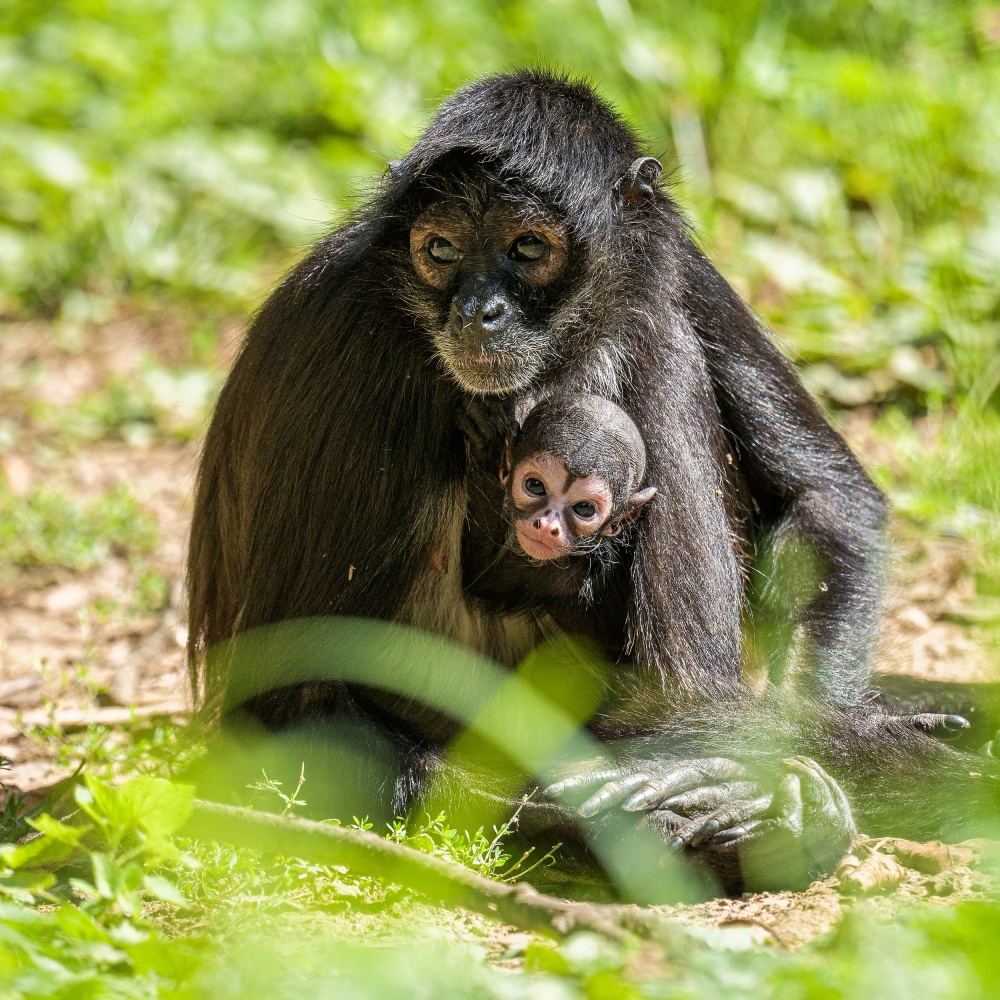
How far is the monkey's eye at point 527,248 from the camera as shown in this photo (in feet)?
16.4

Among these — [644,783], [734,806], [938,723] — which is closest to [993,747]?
[938,723]

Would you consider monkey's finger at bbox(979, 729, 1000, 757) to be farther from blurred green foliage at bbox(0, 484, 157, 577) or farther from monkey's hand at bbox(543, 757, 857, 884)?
blurred green foliage at bbox(0, 484, 157, 577)

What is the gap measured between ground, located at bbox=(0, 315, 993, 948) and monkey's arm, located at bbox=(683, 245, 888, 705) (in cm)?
33

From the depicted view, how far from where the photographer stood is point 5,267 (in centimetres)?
1106

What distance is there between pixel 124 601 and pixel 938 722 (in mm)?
4492

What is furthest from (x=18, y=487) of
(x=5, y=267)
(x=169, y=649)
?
(x=5, y=267)

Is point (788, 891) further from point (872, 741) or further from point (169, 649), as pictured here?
point (169, 649)

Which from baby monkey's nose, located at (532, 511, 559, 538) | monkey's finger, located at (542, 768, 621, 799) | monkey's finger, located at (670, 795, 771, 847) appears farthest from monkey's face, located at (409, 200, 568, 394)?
monkey's finger, located at (670, 795, 771, 847)

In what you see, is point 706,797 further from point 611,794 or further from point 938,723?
point 938,723

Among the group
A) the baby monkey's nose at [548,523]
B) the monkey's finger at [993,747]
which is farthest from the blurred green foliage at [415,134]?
the baby monkey's nose at [548,523]

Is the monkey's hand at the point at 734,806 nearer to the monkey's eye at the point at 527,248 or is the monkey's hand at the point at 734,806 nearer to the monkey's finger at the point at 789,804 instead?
the monkey's finger at the point at 789,804

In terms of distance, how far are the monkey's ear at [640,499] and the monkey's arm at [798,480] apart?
905mm

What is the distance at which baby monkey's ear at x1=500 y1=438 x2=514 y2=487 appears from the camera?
5078 millimetres

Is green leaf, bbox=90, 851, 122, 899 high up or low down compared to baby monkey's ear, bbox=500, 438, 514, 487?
down
